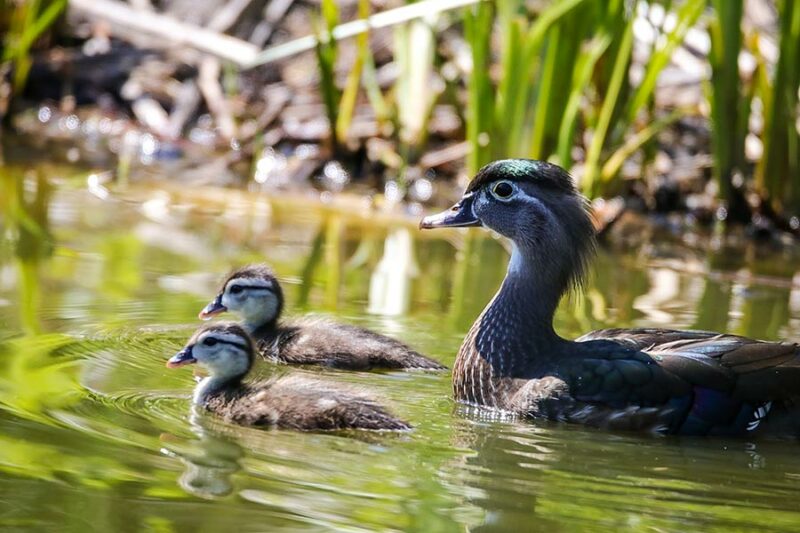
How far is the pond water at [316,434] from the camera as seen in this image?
4660mm

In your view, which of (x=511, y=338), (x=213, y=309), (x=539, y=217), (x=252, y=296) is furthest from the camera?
(x=252, y=296)

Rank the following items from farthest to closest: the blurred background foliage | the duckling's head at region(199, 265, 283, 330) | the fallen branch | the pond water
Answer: the fallen branch < the blurred background foliage < the duckling's head at region(199, 265, 283, 330) < the pond water

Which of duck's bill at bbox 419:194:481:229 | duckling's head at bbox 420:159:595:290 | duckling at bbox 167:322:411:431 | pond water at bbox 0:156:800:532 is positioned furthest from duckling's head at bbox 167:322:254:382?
duck's bill at bbox 419:194:481:229

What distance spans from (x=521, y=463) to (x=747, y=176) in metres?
6.93

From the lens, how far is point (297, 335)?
24.3 feet

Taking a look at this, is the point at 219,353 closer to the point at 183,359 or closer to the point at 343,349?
the point at 183,359

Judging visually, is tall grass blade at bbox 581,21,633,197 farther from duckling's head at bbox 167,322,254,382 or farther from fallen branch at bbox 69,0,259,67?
duckling's head at bbox 167,322,254,382

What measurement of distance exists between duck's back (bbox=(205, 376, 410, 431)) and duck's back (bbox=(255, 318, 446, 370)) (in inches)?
36.8

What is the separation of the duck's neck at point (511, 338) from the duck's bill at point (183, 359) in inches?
47.1

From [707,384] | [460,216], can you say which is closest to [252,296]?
[460,216]

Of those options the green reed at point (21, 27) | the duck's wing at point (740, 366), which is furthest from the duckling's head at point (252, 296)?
the green reed at point (21, 27)

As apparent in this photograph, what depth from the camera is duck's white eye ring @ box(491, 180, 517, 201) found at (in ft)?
23.1

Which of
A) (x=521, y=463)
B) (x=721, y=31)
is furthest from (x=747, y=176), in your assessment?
(x=521, y=463)

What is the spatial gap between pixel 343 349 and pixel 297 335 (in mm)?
387
